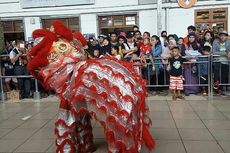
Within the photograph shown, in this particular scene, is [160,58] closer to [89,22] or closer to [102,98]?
[102,98]

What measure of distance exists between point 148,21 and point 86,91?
1100cm

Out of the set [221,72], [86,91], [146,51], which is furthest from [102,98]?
[221,72]

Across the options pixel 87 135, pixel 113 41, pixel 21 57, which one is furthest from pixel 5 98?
pixel 87 135

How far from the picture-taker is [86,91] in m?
3.86

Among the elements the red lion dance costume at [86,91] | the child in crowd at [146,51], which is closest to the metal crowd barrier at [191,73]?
the child in crowd at [146,51]

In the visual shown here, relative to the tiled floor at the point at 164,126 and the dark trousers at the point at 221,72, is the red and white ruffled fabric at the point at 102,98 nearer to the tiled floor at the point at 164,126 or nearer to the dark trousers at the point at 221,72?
the tiled floor at the point at 164,126

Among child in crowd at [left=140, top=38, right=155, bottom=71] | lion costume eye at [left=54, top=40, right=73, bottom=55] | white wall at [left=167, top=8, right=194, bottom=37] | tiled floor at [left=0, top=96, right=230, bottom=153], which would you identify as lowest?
tiled floor at [left=0, top=96, right=230, bottom=153]

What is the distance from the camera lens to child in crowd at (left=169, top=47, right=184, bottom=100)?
815 cm

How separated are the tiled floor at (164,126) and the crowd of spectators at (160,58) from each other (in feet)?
2.12

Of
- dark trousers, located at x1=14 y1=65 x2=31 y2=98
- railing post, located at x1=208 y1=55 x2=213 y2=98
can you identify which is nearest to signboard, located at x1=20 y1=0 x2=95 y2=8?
dark trousers, located at x1=14 y1=65 x2=31 y2=98

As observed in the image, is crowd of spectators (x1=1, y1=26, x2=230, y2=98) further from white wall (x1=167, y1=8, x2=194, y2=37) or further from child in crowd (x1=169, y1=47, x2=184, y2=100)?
white wall (x1=167, y1=8, x2=194, y2=37)

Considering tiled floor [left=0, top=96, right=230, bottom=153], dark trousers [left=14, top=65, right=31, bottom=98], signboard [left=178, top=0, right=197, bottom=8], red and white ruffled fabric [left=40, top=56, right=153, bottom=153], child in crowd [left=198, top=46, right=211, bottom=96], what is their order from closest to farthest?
red and white ruffled fabric [left=40, top=56, right=153, bottom=153] → tiled floor [left=0, top=96, right=230, bottom=153] → child in crowd [left=198, top=46, right=211, bottom=96] → dark trousers [left=14, top=65, right=31, bottom=98] → signboard [left=178, top=0, right=197, bottom=8]

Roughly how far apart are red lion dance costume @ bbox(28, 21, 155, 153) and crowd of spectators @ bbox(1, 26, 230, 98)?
3967mm

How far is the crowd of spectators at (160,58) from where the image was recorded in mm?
8438
